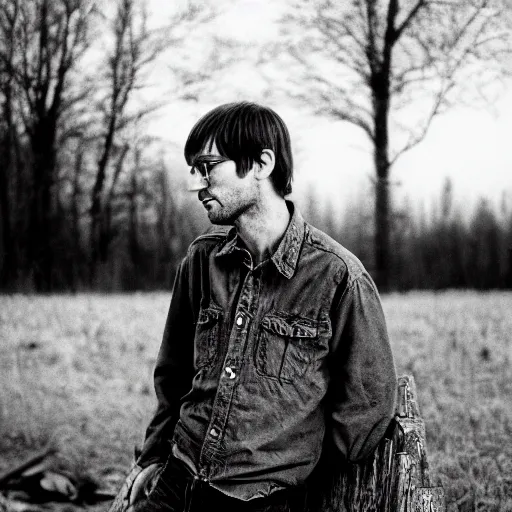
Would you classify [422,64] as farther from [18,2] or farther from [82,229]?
[18,2]

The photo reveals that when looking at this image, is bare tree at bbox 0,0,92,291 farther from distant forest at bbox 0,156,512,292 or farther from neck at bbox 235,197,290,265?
neck at bbox 235,197,290,265

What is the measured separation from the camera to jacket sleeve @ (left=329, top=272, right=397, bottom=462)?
4.77ft

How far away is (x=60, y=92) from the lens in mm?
3922

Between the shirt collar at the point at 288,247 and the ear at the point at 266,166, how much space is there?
13 centimetres

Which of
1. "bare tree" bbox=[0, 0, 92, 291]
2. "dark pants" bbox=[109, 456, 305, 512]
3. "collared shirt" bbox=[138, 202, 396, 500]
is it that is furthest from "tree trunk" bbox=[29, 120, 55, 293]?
"collared shirt" bbox=[138, 202, 396, 500]

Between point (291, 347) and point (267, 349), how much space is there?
6 centimetres

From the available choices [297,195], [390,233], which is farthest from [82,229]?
[390,233]

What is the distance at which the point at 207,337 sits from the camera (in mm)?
1578

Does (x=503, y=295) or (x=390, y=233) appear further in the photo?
(x=390, y=233)

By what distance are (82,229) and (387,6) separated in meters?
2.12

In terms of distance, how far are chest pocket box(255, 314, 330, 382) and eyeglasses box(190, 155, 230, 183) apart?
374 mm

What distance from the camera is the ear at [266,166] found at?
151 centimetres

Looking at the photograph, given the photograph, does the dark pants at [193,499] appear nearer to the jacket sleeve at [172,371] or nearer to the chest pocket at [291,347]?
the jacket sleeve at [172,371]

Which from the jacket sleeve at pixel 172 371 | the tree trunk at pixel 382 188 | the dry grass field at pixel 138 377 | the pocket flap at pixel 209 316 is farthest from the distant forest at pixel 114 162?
the pocket flap at pixel 209 316
